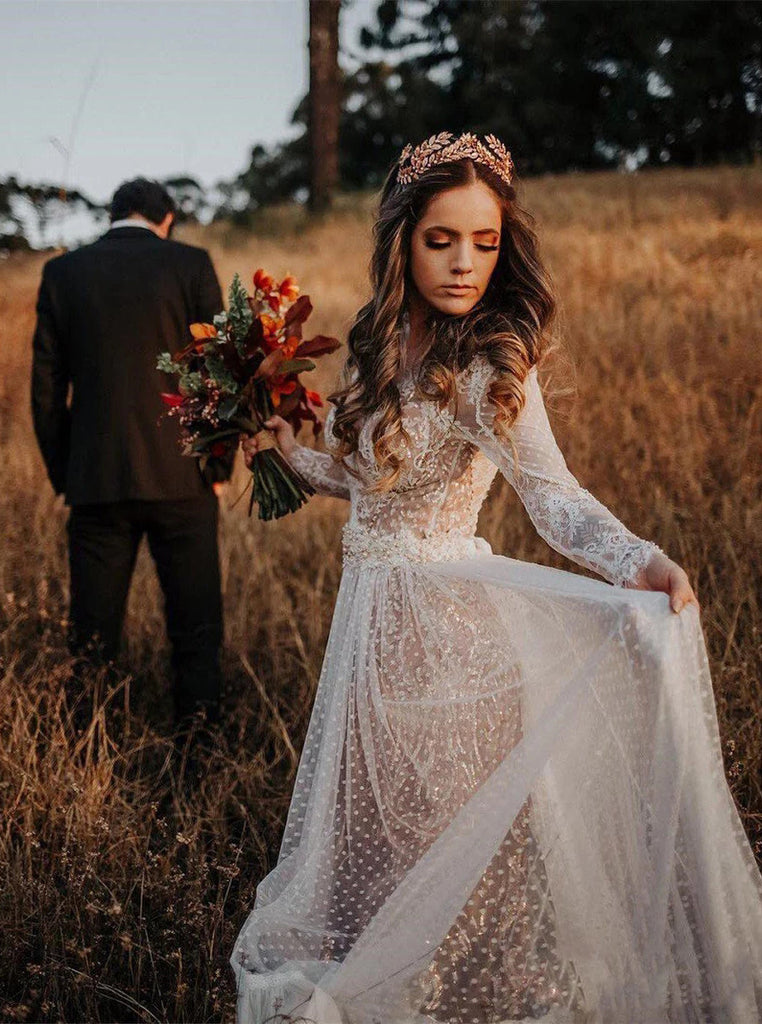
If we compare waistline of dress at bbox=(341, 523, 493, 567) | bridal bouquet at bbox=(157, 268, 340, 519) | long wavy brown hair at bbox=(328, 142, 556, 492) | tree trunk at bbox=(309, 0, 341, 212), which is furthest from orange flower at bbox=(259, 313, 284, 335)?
tree trunk at bbox=(309, 0, 341, 212)

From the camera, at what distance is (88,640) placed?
3.57 m

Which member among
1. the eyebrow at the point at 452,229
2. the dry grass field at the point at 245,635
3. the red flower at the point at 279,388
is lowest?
the dry grass field at the point at 245,635

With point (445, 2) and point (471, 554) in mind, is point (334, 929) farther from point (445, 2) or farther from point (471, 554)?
point (445, 2)

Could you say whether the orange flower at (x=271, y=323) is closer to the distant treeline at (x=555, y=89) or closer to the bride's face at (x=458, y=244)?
the bride's face at (x=458, y=244)

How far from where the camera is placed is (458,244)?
2.06 m

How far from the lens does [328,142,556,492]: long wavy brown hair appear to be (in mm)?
2016

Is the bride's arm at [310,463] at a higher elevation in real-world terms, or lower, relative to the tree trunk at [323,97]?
lower

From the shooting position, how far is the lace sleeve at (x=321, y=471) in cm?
251

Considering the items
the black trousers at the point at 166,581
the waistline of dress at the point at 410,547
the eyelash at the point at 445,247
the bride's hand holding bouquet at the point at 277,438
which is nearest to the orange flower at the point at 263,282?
the bride's hand holding bouquet at the point at 277,438

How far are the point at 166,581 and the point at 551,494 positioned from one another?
7.14 ft

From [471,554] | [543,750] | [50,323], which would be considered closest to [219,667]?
[50,323]

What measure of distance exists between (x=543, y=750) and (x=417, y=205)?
124 centimetres

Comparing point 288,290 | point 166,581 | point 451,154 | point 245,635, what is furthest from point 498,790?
point 245,635

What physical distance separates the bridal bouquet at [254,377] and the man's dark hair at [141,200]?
1224 millimetres
